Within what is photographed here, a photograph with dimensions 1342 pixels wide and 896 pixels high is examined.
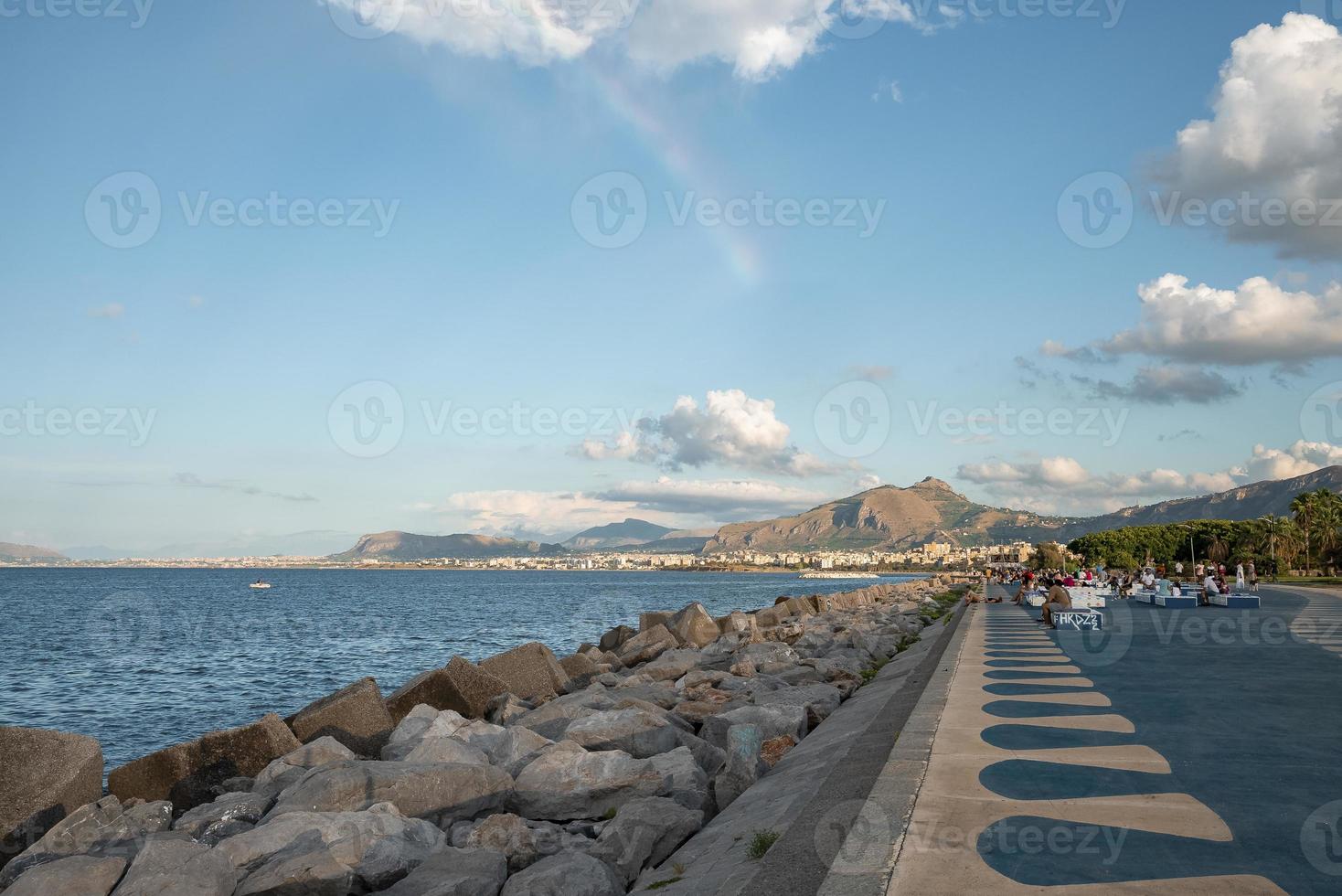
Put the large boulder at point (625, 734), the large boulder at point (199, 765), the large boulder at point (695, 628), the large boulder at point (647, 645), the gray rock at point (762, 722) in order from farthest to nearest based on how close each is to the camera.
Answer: the large boulder at point (695, 628) → the large boulder at point (647, 645) → the gray rock at point (762, 722) → the large boulder at point (625, 734) → the large boulder at point (199, 765)

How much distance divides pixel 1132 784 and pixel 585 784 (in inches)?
202

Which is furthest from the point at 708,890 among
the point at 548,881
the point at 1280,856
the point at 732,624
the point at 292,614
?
the point at 292,614

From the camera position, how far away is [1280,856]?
5301 millimetres

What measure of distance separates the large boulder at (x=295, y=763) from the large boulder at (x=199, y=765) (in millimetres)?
365

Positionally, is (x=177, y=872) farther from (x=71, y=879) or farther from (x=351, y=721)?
(x=351, y=721)

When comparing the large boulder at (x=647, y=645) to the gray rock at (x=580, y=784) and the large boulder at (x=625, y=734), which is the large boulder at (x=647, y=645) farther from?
the gray rock at (x=580, y=784)

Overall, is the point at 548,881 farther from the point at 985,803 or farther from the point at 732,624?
the point at 732,624

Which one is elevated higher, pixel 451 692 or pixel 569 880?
pixel 451 692

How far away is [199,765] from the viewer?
1156 cm

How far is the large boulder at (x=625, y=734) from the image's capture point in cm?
1166

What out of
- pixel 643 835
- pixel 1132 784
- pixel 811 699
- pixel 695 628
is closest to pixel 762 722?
pixel 811 699

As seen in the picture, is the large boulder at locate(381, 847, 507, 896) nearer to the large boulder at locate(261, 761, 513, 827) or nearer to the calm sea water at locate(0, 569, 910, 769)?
the large boulder at locate(261, 761, 513, 827)

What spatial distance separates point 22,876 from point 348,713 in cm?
618

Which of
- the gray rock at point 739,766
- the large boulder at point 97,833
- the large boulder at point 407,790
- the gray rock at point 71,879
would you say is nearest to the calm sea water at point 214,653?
the large boulder at point 97,833
